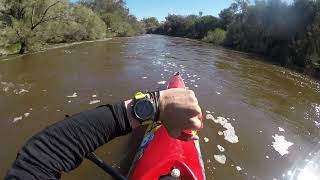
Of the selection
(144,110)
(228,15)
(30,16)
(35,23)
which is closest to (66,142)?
(144,110)

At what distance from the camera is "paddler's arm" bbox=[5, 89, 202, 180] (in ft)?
3.75

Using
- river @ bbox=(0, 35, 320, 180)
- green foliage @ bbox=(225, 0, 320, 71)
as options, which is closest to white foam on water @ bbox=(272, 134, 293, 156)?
river @ bbox=(0, 35, 320, 180)

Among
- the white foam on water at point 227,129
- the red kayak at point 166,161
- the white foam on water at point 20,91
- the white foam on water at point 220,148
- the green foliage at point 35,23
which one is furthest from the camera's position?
the green foliage at point 35,23

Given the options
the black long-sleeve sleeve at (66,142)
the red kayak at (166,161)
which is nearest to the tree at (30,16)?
the red kayak at (166,161)

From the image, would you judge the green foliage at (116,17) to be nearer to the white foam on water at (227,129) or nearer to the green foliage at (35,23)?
the green foliage at (35,23)

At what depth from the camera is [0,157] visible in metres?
5.84

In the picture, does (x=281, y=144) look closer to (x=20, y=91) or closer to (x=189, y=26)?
(x=20, y=91)

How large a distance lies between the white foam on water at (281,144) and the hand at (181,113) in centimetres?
639

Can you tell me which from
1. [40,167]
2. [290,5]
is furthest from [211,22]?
[40,167]

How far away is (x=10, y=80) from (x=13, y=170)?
11.3m

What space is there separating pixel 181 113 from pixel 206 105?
8.57 m

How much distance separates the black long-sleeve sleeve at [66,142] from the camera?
3.73ft

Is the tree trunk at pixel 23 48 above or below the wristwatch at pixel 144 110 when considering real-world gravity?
below

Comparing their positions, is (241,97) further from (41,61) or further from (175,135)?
(175,135)
